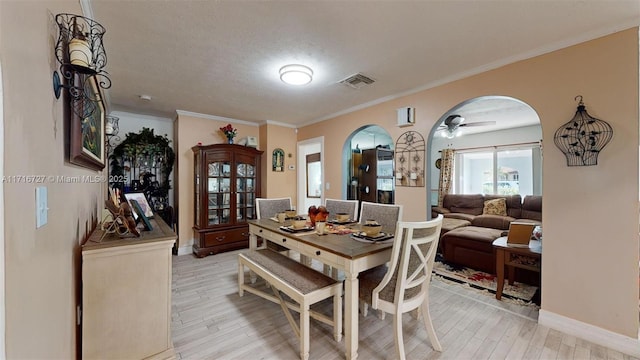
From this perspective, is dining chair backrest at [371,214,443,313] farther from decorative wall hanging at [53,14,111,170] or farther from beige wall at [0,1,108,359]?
decorative wall hanging at [53,14,111,170]

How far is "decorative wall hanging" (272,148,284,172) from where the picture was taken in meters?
4.93

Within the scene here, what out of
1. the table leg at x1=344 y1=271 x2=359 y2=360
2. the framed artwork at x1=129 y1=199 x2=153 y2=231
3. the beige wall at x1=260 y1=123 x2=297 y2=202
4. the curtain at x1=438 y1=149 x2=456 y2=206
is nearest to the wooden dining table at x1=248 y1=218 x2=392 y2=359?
the table leg at x1=344 y1=271 x2=359 y2=360

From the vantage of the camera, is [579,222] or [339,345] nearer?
[339,345]

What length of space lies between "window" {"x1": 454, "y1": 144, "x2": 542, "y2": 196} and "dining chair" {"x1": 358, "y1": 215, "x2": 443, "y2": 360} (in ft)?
16.6

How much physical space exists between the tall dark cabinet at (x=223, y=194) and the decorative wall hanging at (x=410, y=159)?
8.48ft

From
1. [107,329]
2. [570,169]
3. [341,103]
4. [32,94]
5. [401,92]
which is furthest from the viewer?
[341,103]

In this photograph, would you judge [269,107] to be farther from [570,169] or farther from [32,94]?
[570,169]

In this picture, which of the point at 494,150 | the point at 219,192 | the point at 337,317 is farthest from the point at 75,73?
the point at 494,150

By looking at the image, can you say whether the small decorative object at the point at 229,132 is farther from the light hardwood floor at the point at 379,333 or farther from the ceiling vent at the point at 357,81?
the light hardwood floor at the point at 379,333

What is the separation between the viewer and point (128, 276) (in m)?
1.50

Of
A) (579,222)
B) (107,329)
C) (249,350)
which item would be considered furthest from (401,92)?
(107,329)

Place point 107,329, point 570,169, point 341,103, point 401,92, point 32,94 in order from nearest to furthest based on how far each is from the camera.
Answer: point 32,94
point 107,329
point 570,169
point 401,92
point 341,103

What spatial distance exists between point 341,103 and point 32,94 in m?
3.31

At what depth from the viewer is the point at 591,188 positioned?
6.47 ft
